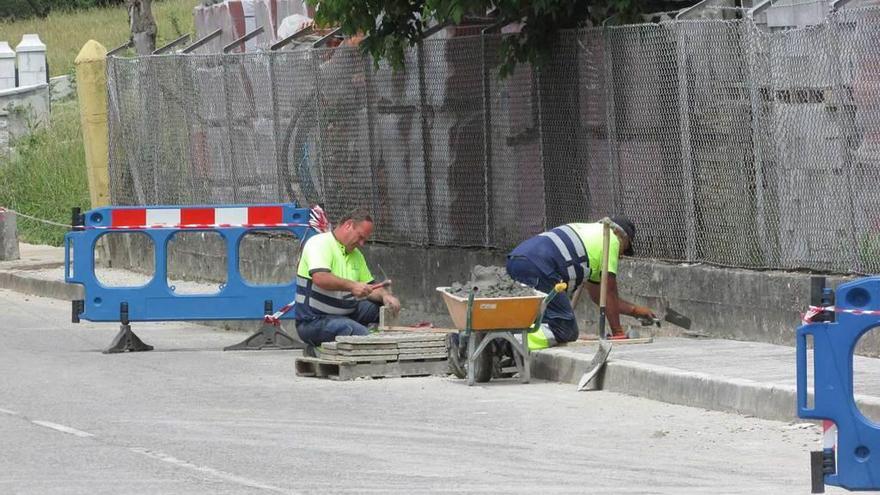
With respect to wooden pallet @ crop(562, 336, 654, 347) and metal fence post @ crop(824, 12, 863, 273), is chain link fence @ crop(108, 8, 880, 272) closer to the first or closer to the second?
metal fence post @ crop(824, 12, 863, 273)

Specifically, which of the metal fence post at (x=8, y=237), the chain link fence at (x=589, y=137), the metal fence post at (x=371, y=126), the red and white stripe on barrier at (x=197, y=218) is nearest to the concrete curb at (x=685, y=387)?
the chain link fence at (x=589, y=137)

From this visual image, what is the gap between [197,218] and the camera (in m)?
17.0

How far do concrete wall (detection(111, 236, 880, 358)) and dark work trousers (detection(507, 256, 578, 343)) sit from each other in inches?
43.5

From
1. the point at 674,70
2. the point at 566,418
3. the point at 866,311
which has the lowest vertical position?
the point at 566,418

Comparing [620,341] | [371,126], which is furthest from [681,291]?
[371,126]

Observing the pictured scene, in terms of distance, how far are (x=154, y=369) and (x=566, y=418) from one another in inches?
177

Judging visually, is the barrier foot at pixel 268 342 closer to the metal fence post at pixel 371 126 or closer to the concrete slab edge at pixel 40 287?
the metal fence post at pixel 371 126

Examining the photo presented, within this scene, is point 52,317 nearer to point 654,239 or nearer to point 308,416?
point 654,239

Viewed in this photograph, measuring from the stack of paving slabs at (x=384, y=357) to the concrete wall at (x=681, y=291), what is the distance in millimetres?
2063

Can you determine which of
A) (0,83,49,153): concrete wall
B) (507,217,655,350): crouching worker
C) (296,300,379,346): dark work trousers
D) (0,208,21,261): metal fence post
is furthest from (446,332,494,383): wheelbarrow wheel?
(0,83,49,153): concrete wall

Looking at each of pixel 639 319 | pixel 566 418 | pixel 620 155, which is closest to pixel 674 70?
pixel 620 155

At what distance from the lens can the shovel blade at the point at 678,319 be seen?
1469cm

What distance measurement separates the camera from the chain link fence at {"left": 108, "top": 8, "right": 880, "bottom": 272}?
44.4ft

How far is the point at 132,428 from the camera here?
1119 cm
